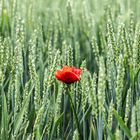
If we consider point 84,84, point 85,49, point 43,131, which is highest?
point 85,49

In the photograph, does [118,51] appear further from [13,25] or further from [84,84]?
[13,25]

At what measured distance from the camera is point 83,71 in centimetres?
106

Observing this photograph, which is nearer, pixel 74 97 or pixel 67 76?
pixel 67 76

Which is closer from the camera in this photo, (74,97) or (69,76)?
(69,76)

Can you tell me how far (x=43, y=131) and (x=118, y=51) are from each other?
0.95 feet

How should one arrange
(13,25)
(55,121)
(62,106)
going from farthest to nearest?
(13,25) < (62,106) < (55,121)

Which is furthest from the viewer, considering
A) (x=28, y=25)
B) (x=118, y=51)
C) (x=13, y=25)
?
(x=28, y=25)

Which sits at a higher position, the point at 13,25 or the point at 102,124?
the point at 13,25

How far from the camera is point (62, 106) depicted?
1206mm

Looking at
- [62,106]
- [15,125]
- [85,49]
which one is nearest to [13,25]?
[85,49]

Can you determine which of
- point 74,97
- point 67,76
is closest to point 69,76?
point 67,76

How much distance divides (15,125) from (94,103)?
0.21m

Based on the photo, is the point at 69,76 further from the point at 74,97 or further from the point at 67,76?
the point at 74,97

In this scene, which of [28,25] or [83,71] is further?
[28,25]
